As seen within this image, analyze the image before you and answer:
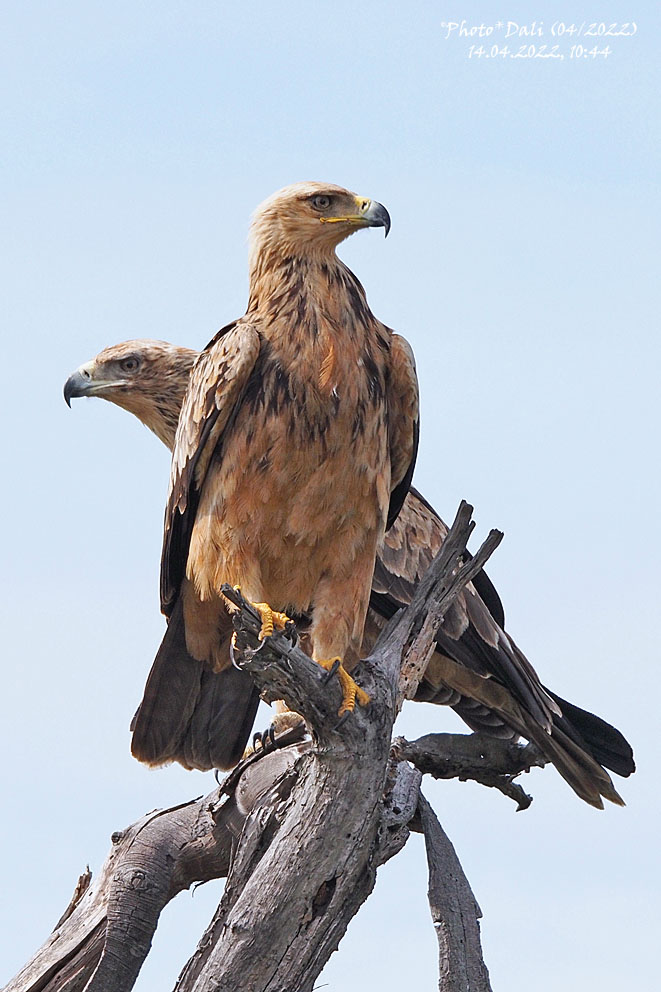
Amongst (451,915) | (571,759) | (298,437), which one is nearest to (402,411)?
(298,437)

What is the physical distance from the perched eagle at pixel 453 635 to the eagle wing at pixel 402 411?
1.18 metres

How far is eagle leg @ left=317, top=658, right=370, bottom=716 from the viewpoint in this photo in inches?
181

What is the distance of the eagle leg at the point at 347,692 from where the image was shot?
Answer: 4.59 meters

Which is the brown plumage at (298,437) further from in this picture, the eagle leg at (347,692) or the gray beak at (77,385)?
the gray beak at (77,385)

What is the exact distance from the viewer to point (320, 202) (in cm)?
566

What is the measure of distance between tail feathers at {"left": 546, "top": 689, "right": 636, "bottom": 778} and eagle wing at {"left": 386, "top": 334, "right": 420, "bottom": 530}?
192 cm

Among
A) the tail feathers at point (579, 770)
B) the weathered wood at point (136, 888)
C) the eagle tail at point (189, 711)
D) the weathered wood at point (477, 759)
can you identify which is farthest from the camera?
the tail feathers at point (579, 770)

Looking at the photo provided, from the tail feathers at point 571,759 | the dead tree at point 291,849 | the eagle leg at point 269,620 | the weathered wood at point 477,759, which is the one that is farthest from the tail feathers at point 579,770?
the eagle leg at point 269,620

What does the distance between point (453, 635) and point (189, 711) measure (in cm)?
176

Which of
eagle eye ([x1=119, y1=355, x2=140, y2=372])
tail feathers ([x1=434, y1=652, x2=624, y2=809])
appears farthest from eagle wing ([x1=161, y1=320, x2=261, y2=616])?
tail feathers ([x1=434, y1=652, x2=624, y2=809])

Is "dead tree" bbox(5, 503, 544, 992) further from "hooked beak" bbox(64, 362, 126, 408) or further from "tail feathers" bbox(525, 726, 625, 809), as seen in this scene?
"hooked beak" bbox(64, 362, 126, 408)

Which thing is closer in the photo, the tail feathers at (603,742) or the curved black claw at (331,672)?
the curved black claw at (331,672)

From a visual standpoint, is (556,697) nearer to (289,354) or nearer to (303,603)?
(303,603)

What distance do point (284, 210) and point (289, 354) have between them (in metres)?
0.70
